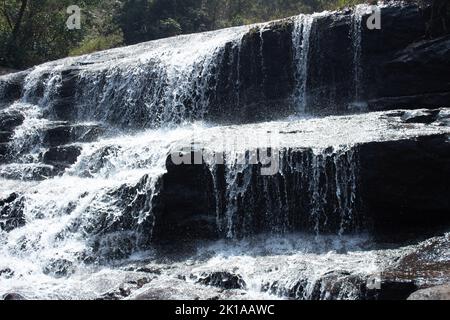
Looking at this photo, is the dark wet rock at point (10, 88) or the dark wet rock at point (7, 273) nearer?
the dark wet rock at point (7, 273)

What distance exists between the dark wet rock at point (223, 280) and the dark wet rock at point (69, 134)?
306 inches

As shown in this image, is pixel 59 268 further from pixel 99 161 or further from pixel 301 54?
pixel 301 54

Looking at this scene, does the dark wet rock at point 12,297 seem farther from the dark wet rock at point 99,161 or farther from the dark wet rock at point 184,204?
the dark wet rock at point 99,161

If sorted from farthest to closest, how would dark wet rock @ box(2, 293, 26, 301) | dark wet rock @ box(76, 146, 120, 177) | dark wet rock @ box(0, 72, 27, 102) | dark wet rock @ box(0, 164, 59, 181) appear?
dark wet rock @ box(0, 72, 27, 102) → dark wet rock @ box(0, 164, 59, 181) → dark wet rock @ box(76, 146, 120, 177) → dark wet rock @ box(2, 293, 26, 301)

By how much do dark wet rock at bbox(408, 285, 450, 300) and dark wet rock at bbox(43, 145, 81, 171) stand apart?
9755mm

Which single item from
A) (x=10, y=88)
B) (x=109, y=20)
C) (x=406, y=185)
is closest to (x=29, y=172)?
(x=10, y=88)

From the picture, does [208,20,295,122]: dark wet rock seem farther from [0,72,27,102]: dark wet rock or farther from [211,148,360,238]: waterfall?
[0,72,27,102]: dark wet rock

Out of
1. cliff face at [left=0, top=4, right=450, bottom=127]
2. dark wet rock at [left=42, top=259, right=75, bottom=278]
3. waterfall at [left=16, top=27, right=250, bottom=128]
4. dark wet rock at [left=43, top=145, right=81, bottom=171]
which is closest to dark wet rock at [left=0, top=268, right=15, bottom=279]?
dark wet rock at [left=42, top=259, right=75, bottom=278]

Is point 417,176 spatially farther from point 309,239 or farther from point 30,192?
point 30,192

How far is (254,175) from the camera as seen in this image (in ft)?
37.6

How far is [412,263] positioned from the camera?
29.2 feet

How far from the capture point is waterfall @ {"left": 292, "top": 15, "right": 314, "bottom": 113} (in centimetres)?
1522

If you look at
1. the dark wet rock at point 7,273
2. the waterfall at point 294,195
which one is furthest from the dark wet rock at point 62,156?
the waterfall at point 294,195

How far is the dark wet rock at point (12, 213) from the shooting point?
12328 millimetres
